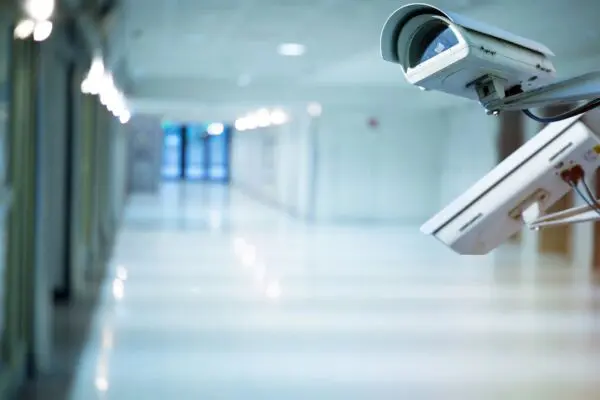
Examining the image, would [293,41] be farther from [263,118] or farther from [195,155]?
[195,155]

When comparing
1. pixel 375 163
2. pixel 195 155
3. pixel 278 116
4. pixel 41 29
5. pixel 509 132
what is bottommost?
pixel 375 163

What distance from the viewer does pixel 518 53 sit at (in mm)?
2221

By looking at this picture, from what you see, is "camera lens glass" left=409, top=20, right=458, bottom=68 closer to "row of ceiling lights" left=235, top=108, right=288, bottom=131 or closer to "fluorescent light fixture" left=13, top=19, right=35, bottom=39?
"fluorescent light fixture" left=13, top=19, right=35, bottom=39

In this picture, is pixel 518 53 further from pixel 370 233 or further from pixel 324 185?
pixel 324 185

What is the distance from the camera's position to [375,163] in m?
17.7

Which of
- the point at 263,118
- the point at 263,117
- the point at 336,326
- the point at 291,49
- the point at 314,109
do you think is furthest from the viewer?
the point at 263,118

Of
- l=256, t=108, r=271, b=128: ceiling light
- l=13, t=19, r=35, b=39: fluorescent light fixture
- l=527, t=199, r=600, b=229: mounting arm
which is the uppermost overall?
l=256, t=108, r=271, b=128: ceiling light

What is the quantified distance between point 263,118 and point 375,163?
6.47 meters

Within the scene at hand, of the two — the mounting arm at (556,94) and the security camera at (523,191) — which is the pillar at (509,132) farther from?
the mounting arm at (556,94)

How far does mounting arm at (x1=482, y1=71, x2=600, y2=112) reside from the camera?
2.10 meters

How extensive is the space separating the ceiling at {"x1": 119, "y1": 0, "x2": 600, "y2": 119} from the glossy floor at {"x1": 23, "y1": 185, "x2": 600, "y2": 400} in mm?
2112

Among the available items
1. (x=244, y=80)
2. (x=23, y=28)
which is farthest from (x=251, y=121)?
(x=23, y=28)

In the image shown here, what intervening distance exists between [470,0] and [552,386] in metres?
2.86

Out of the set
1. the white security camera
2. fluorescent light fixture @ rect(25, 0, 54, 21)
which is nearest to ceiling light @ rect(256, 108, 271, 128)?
fluorescent light fixture @ rect(25, 0, 54, 21)
